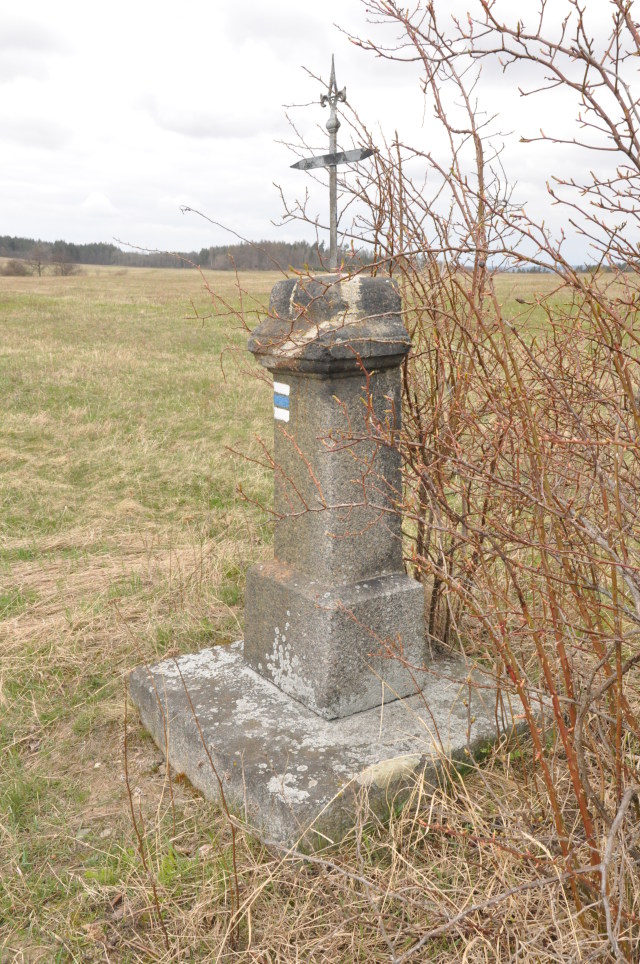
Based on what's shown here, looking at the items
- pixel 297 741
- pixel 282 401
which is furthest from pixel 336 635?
pixel 282 401

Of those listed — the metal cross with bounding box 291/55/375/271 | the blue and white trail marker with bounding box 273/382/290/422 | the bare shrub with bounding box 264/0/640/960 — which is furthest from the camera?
the blue and white trail marker with bounding box 273/382/290/422

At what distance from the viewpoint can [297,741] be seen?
8.65ft

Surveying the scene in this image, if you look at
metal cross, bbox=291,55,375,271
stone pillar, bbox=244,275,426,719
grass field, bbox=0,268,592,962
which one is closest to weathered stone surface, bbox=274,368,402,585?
stone pillar, bbox=244,275,426,719

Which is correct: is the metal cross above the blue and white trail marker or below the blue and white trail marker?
above

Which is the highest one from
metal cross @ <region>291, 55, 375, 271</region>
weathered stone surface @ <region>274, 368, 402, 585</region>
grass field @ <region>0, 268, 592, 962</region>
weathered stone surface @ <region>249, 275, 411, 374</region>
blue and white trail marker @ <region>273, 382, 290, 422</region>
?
metal cross @ <region>291, 55, 375, 271</region>

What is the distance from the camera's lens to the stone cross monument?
Result: 8.18ft

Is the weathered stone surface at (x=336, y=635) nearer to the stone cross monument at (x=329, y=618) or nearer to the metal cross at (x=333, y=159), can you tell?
the stone cross monument at (x=329, y=618)

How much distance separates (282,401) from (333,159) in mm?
867

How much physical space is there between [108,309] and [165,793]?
2395 cm

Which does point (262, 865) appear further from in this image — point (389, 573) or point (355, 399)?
point (355, 399)

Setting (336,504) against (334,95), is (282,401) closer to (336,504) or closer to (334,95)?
(336,504)

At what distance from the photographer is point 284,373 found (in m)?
2.80

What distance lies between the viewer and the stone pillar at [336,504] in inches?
103

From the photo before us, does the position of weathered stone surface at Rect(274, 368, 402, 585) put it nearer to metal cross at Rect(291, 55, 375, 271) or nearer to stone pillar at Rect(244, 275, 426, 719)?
stone pillar at Rect(244, 275, 426, 719)
